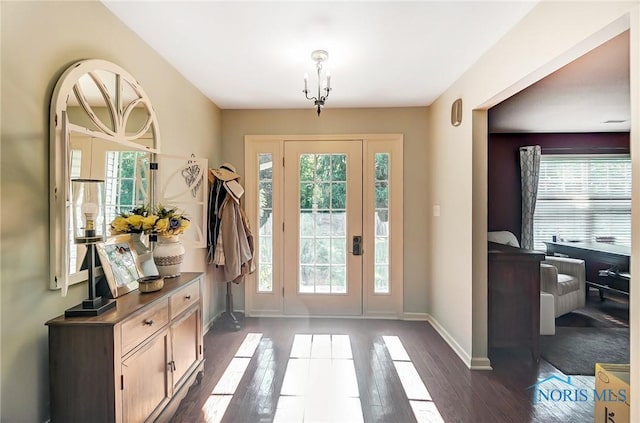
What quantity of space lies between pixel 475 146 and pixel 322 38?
155 cm

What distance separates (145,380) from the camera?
167 centimetres

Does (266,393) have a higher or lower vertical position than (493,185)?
lower

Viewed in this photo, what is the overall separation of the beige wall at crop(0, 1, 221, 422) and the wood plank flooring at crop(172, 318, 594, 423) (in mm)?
977

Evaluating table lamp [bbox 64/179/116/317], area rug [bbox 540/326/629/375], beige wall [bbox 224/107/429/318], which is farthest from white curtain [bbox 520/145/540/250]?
table lamp [bbox 64/179/116/317]

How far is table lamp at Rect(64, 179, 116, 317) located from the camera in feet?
4.87

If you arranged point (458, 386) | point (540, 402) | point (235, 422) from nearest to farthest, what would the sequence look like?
point (235, 422) < point (540, 402) < point (458, 386)

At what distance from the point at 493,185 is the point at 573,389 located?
3.22m

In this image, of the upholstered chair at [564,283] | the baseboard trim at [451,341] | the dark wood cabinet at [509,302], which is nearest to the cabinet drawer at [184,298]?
the baseboard trim at [451,341]

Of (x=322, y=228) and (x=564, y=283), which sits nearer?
(x=564, y=283)

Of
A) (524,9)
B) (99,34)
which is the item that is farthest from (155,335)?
(524,9)

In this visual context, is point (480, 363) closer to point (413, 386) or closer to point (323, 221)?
point (413, 386)

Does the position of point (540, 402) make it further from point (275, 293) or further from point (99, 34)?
point (99, 34)

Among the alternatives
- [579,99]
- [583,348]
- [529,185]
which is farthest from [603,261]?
[579,99]

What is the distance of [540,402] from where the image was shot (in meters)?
2.18
